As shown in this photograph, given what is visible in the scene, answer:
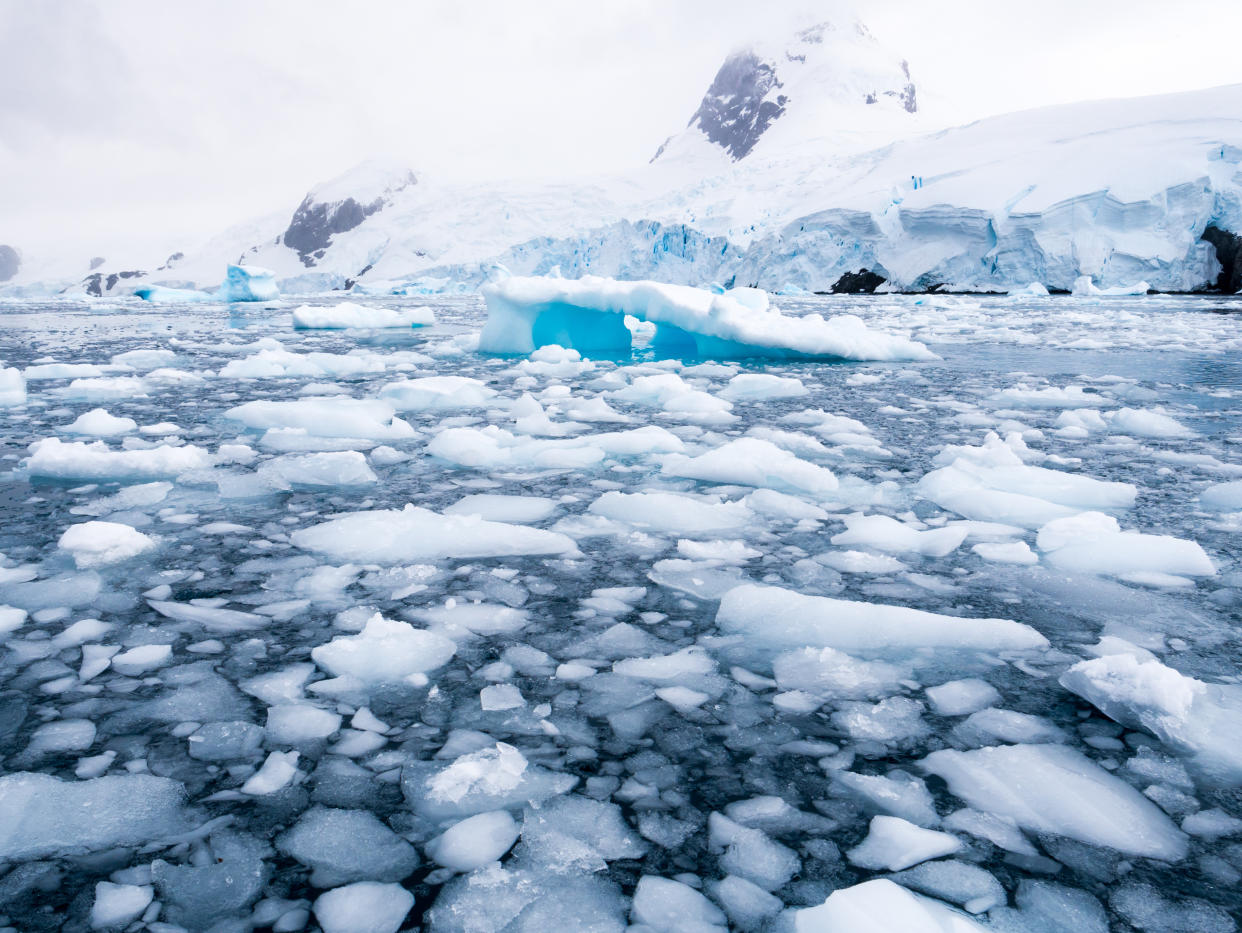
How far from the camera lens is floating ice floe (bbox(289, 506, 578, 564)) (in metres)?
2.24

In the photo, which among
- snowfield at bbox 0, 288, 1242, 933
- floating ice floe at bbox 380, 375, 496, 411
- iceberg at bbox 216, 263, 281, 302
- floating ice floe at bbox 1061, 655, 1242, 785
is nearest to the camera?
snowfield at bbox 0, 288, 1242, 933

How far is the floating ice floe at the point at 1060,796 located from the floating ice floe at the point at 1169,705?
0.17m

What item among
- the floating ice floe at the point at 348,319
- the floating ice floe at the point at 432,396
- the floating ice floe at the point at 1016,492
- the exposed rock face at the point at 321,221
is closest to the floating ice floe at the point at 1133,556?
the floating ice floe at the point at 1016,492

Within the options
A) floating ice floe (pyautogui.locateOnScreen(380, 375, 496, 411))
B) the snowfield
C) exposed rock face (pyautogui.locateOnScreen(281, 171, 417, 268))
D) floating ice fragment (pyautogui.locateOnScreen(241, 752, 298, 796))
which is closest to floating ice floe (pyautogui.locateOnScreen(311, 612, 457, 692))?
the snowfield

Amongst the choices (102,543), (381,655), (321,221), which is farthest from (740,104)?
(381,655)

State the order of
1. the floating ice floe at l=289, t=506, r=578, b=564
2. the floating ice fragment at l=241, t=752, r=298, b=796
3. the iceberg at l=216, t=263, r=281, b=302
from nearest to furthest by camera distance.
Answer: the floating ice fragment at l=241, t=752, r=298, b=796
the floating ice floe at l=289, t=506, r=578, b=564
the iceberg at l=216, t=263, r=281, b=302

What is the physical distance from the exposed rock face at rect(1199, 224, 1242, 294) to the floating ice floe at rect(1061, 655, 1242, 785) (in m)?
31.7

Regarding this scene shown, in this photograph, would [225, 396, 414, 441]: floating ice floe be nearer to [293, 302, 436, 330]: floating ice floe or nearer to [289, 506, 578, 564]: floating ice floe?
[289, 506, 578, 564]: floating ice floe

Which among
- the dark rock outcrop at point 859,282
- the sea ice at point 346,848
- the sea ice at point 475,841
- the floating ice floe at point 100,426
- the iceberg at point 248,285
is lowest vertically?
the sea ice at point 475,841

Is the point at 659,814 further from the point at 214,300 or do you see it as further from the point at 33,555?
the point at 214,300

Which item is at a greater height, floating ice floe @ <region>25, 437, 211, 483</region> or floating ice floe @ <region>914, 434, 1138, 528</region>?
floating ice floe @ <region>25, 437, 211, 483</region>

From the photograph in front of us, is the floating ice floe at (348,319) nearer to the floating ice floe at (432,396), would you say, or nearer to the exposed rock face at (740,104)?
the floating ice floe at (432,396)

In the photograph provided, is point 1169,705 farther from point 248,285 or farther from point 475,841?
point 248,285

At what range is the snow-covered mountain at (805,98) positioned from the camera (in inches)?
2771
